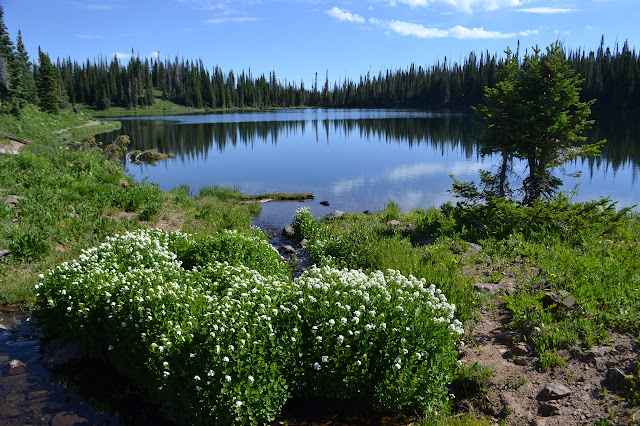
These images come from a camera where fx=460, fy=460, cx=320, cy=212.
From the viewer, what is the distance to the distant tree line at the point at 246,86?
63969 millimetres

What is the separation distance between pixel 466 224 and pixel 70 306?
384 inches

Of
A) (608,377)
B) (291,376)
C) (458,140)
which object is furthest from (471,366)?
(458,140)

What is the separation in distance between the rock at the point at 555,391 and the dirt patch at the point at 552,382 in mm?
17

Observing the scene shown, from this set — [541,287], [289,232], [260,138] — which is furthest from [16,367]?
[260,138]

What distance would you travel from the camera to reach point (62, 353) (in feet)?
25.1

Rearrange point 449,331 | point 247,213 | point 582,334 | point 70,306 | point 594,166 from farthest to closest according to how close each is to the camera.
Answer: point 594,166 < point 247,213 < point 70,306 < point 582,334 < point 449,331

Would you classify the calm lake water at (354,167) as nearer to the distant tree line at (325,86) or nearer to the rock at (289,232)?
the rock at (289,232)

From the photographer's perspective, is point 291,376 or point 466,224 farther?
point 466,224

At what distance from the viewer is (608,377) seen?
5.54 meters

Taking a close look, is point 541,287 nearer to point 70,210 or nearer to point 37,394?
point 37,394

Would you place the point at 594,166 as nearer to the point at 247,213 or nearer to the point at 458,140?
the point at 458,140

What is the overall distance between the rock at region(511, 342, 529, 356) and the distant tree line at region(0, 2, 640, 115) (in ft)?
145

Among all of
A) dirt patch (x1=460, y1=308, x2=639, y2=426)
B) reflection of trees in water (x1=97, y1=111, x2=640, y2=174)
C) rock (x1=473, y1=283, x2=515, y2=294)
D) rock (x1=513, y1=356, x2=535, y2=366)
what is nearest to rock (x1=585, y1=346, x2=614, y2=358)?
dirt patch (x1=460, y1=308, x2=639, y2=426)

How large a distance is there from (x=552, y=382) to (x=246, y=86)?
16522 cm
